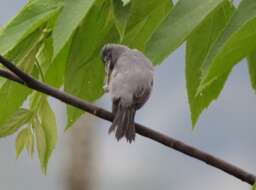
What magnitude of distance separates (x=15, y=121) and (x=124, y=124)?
0.95 ft

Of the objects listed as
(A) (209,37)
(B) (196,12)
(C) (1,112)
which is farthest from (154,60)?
(C) (1,112)

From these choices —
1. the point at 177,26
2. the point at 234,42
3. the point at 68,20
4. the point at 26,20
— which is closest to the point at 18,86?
the point at 26,20

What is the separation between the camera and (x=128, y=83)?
1.59 meters

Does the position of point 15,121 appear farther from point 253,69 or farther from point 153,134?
point 253,69

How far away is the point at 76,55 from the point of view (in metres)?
1.12

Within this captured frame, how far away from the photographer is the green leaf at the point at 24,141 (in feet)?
4.04

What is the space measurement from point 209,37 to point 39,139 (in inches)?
15.6

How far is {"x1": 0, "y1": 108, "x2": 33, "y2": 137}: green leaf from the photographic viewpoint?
116cm

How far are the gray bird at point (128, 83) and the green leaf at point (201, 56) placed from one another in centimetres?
31

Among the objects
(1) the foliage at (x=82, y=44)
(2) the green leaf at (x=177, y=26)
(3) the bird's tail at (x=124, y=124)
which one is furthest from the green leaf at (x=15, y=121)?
(2) the green leaf at (x=177, y=26)

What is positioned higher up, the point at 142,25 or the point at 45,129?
the point at 142,25

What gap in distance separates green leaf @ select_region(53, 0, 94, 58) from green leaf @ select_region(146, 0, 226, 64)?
4.7 inches

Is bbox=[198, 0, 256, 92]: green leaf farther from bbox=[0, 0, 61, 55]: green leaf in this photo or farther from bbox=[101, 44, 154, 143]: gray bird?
bbox=[101, 44, 154, 143]: gray bird

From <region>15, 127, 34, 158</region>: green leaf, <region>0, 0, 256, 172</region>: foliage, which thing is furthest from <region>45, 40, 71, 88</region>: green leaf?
<region>15, 127, 34, 158</region>: green leaf
